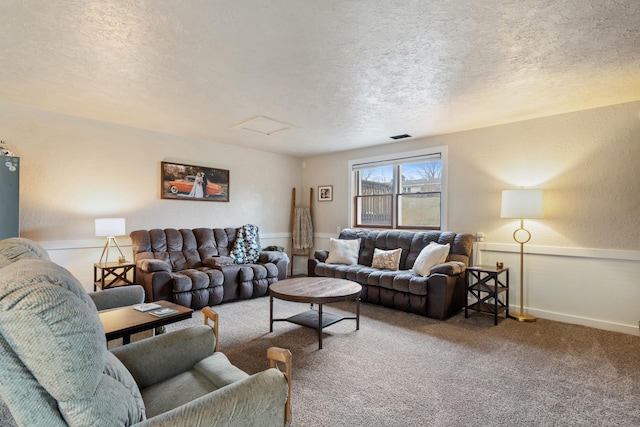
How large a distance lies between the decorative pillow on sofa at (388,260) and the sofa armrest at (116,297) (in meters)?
2.96

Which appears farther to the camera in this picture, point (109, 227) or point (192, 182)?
point (192, 182)

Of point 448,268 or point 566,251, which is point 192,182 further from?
point 566,251

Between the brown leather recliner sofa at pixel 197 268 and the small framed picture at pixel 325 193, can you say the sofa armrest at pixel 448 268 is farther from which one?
the small framed picture at pixel 325 193

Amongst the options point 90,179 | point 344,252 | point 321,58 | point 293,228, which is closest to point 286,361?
point 321,58

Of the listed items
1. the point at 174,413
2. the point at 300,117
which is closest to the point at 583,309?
the point at 300,117

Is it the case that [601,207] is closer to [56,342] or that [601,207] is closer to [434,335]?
[434,335]

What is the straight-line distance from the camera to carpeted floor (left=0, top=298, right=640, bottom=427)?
1.94 meters

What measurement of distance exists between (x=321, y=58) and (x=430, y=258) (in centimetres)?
271

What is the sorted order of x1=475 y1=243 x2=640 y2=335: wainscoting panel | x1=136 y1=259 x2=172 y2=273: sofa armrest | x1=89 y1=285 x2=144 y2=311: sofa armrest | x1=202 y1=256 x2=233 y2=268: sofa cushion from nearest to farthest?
A: 1. x1=89 y1=285 x2=144 y2=311: sofa armrest
2. x1=475 y1=243 x2=640 y2=335: wainscoting panel
3. x1=136 y1=259 x2=172 y2=273: sofa armrest
4. x1=202 y1=256 x2=233 y2=268: sofa cushion

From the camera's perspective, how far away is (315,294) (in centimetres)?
296

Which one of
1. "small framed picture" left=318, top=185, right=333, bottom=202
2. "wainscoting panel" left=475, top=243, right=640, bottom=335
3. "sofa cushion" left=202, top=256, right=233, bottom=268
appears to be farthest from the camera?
"small framed picture" left=318, top=185, right=333, bottom=202

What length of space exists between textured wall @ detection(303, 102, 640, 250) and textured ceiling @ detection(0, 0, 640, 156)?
26 centimetres

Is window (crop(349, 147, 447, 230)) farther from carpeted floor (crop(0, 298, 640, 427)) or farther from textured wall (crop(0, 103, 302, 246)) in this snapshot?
textured wall (crop(0, 103, 302, 246))

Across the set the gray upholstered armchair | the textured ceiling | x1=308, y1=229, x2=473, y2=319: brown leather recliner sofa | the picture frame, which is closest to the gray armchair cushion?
the gray upholstered armchair
